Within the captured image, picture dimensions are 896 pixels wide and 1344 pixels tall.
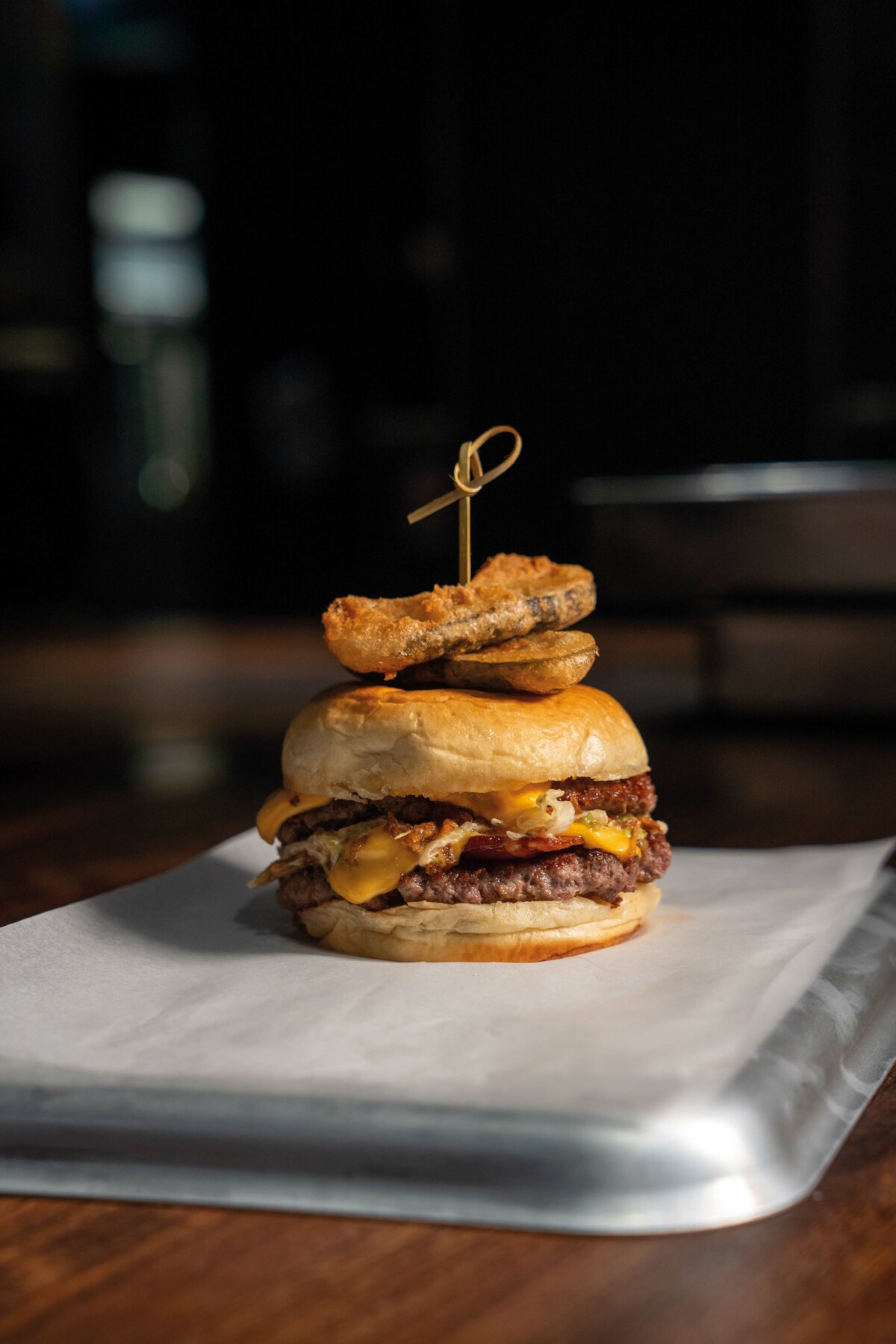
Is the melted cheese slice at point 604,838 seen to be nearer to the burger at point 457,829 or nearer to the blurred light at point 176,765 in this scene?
the burger at point 457,829

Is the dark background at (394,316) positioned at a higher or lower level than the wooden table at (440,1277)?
higher

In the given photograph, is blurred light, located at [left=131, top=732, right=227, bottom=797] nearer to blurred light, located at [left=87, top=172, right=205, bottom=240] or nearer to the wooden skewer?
the wooden skewer

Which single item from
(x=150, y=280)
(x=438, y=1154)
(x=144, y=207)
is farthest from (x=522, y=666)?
(x=144, y=207)

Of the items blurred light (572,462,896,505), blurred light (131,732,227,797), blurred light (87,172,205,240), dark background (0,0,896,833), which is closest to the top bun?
blurred light (131,732,227,797)

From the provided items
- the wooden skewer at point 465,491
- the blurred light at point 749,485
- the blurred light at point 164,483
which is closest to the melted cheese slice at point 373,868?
the wooden skewer at point 465,491

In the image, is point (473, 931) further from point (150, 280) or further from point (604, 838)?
point (150, 280)
